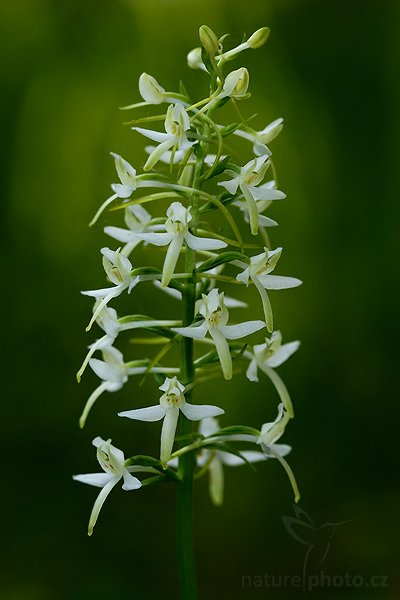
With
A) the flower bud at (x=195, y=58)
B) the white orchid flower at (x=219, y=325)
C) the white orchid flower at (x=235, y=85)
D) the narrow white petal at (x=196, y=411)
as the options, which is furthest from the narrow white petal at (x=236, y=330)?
the flower bud at (x=195, y=58)

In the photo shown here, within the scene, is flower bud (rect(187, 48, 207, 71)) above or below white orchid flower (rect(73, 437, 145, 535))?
above

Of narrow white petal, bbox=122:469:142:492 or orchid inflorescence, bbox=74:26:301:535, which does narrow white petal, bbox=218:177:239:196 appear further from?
narrow white petal, bbox=122:469:142:492

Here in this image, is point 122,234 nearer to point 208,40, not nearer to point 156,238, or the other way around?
point 156,238

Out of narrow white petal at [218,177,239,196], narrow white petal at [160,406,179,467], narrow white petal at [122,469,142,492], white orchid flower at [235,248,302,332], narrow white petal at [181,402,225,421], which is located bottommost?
narrow white petal at [122,469,142,492]

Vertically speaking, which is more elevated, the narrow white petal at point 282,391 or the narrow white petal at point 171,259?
the narrow white petal at point 171,259

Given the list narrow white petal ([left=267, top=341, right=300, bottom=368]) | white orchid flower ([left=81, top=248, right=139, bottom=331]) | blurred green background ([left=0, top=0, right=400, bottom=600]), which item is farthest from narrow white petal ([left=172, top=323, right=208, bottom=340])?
blurred green background ([left=0, top=0, right=400, bottom=600])

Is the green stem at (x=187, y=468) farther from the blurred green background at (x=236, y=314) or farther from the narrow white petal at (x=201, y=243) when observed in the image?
the blurred green background at (x=236, y=314)

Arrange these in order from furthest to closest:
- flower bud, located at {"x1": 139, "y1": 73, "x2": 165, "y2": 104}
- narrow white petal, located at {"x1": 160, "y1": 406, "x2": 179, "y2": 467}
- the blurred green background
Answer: the blurred green background, flower bud, located at {"x1": 139, "y1": 73, "x2": 165, "y2": 104}, narrow white petal, located at {"x1": 160, "y1": 406, "x2": 179, "y2": 467}

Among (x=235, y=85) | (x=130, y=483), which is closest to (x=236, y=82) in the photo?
(x=235, y=85)
